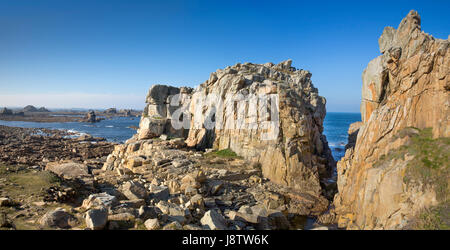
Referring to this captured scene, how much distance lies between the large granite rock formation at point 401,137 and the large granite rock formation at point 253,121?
4761 millimetres

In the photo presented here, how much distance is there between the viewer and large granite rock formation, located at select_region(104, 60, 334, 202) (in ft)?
68.8

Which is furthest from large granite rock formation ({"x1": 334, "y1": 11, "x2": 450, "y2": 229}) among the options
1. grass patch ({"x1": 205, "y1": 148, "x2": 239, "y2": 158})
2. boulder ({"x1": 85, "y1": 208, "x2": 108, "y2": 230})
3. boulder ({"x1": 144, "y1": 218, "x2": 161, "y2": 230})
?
boulder ({"x1": 85, "y1": 208, "x2": 108, "y2": 230})

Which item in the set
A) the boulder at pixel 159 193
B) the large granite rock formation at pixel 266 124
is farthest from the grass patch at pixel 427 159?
the boulder at pixel 159 193

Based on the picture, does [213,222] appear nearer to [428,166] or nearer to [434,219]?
[434,219]

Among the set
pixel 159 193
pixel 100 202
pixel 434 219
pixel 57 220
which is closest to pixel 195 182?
pixel 159 193

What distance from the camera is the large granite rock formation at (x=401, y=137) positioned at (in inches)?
438

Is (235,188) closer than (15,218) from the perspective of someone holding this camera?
No

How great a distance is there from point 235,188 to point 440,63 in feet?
48.8

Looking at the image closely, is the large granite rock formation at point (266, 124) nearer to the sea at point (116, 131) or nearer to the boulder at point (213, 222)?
the boulder at point (213, 222)

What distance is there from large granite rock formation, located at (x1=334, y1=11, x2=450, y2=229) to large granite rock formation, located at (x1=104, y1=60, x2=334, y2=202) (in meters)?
4.76

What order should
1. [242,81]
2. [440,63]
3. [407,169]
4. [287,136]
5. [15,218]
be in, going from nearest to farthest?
[15,218] < [407,169] < [440,63] < [287,136] < [242,81]
